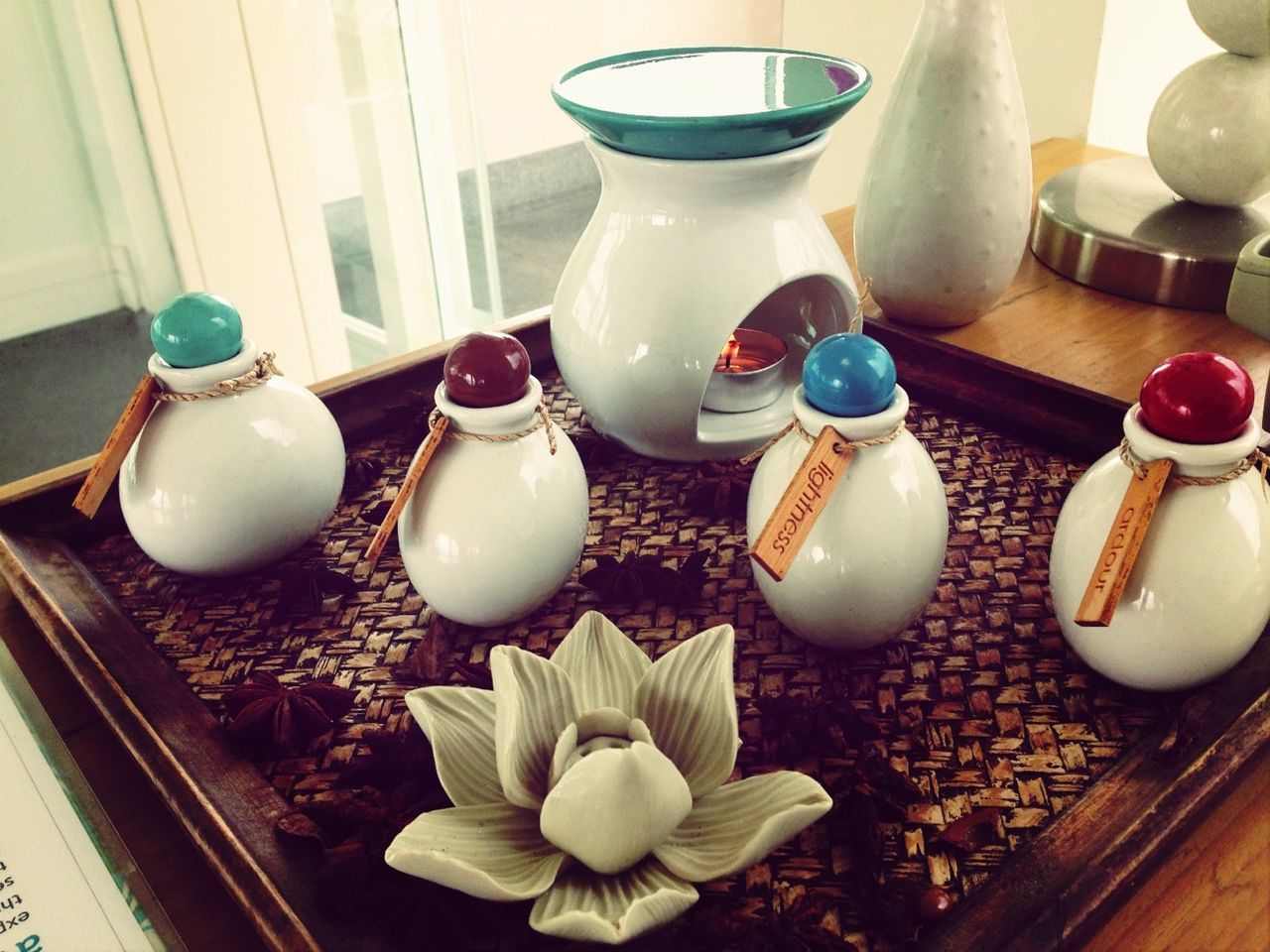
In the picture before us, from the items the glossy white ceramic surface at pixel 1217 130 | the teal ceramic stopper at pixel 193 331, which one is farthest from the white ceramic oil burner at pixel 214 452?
the glossy white ceramic surface at pixel 1217 130

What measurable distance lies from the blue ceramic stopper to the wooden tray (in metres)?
0.16

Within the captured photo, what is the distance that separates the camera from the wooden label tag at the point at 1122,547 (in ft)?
1.77

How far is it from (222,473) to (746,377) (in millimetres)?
392

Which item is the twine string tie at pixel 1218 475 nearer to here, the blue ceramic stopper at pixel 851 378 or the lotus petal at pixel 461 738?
the blue ceramic stopper at pixel 851 378

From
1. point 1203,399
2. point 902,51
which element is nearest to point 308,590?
point 1203,399

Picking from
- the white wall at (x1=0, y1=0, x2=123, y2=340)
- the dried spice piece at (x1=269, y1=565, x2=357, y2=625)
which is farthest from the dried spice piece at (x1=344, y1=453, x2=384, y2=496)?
the white wall at (x1=0, y1=0, x2=123, y2=340)

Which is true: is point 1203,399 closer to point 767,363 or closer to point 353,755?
point 767,363

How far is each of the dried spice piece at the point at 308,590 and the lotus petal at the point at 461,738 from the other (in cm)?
20

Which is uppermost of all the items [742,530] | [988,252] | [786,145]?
[786,145]

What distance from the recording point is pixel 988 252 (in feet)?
3.03

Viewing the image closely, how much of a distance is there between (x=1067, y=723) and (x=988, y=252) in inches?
19.2

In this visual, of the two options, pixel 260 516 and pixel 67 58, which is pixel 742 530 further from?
pixel 67 58

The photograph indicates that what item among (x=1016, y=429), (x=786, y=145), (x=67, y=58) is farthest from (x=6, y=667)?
(x=67, y=58)

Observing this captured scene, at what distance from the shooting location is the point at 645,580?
69 cm
